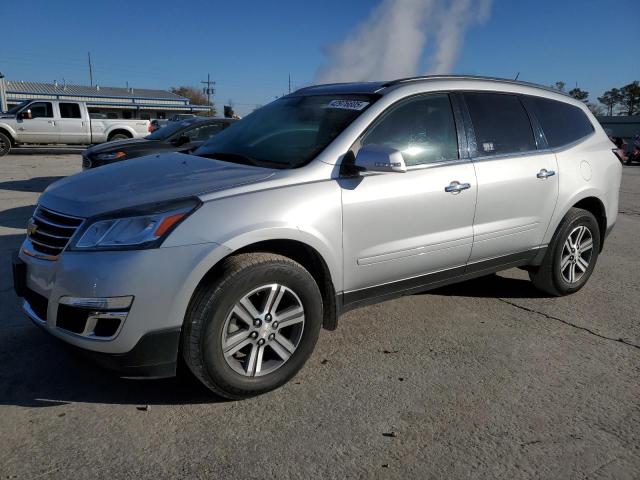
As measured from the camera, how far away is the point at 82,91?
6353 centimetres

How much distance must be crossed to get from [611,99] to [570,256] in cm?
8795

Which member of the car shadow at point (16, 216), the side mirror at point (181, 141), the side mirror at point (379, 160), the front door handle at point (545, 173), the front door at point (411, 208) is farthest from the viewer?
the side mirror at point (181, 141)

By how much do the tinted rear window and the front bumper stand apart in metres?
3.11

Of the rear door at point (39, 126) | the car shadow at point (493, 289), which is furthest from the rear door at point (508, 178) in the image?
the rear door at point (39, 126)

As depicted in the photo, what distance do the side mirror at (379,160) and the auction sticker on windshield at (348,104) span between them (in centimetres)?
48

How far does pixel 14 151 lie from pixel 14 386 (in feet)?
68.8

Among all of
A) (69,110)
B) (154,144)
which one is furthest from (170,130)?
(69,110)

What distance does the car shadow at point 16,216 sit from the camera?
23.6 ft

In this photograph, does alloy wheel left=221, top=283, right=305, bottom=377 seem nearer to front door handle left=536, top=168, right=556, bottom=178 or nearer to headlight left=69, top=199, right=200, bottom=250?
headlight left=69, top=199, right=200, bottom=250

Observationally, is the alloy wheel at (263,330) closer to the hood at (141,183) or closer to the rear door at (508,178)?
the hood at (141,183)

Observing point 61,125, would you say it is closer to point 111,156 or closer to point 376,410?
point 111,156

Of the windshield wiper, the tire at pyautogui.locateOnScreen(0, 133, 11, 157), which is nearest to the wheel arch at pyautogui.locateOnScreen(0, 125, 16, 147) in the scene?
the tire at pyautogui.locateOnScreen(0, 133, 11, 157)

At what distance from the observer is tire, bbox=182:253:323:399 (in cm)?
272

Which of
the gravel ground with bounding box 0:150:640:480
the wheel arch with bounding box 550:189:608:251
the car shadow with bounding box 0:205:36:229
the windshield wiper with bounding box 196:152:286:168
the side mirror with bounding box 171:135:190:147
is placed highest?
the side mirror with bounding box 171:135:190:147
